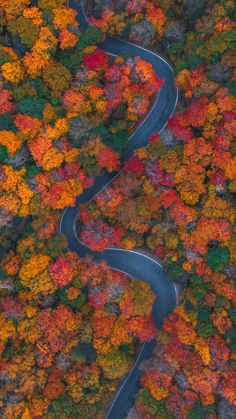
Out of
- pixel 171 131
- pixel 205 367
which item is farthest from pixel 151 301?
pixel 171 131

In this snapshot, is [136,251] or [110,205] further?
[136,251]

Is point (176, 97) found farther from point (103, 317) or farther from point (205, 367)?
point (205, 367)

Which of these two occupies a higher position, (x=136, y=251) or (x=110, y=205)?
(x=110, y=205)

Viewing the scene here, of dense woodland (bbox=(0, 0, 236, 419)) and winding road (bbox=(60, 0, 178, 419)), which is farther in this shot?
winding road (bbox=(60, 0, 178, 419))

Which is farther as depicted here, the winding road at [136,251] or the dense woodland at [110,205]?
the winding road at [136,251]
